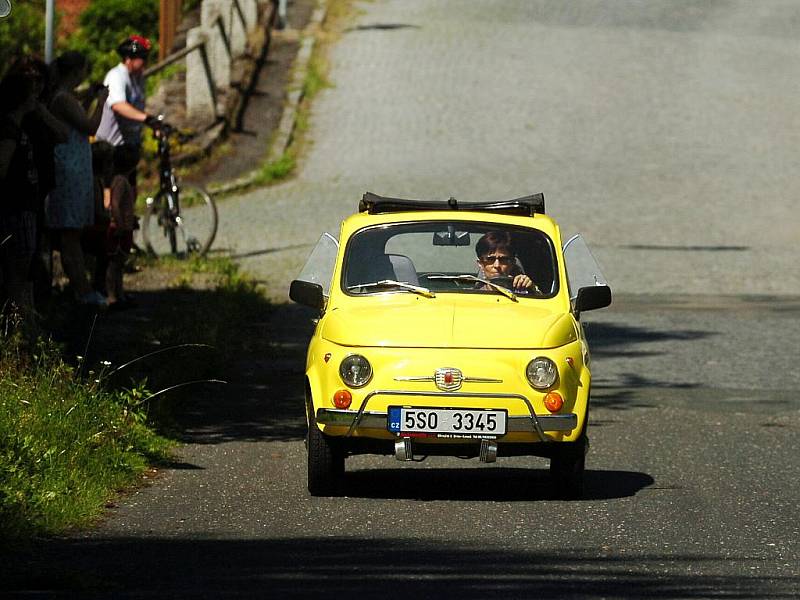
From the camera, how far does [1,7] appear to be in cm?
1102

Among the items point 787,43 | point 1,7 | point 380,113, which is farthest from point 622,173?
point 1,7

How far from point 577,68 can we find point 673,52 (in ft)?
11.3

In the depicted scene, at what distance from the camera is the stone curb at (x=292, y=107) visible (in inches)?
1118

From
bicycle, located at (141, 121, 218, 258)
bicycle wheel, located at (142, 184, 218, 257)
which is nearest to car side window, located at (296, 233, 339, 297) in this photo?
bicycle, located at (141, 121, 218, 258)

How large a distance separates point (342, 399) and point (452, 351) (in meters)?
0.60

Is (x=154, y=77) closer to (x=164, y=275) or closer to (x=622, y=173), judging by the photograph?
(x=622, y=173)

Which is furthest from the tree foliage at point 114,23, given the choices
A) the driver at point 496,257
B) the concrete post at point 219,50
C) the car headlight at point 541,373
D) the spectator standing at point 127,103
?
the car headlight at point 541,373

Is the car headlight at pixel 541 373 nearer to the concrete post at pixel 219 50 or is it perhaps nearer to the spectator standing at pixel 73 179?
the spectator standing at pixel 73 179

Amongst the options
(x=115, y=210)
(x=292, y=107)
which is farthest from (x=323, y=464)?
(x=292, y=107)

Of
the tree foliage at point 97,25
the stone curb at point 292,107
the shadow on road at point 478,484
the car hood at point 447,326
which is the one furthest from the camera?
the tree foliage at point 97,25

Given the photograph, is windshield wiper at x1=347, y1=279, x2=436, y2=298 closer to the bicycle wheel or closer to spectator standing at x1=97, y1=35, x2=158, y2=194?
spectator standing at x1=97, y1=35, x2=158, y2=194

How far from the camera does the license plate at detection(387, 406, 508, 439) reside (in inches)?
350

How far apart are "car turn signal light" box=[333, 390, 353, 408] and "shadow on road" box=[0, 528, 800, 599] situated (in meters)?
1.16

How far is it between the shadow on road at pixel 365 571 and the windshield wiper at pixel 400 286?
6.93ft
